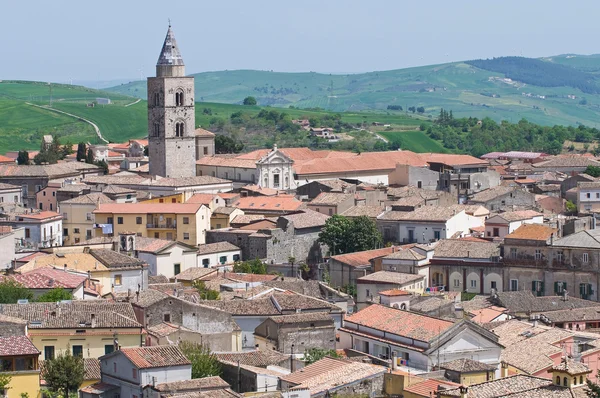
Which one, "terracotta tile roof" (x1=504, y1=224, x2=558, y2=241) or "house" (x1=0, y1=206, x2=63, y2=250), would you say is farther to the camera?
"house" (x1=0, y1=206, x2=63, y2=250)

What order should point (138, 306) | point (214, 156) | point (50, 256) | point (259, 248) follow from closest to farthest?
1. point (138, 306)
2. point (50, 256)
3. point (259, 248)
4. point (214, 156)

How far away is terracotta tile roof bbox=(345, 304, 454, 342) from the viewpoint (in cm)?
3884

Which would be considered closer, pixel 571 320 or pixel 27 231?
pixel 571 320

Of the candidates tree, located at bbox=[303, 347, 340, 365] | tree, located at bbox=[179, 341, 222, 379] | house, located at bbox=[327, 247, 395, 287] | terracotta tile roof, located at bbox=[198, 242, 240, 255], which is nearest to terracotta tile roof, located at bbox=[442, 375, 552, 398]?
tree, located at bbox=[179, 341, 222, 379]

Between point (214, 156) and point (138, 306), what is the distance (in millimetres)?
48015

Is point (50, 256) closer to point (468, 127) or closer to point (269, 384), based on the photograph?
point (269, 384)

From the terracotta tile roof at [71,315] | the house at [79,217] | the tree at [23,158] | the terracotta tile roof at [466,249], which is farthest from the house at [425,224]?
the tree at [23,158]

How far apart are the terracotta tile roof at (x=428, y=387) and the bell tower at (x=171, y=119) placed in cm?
5154

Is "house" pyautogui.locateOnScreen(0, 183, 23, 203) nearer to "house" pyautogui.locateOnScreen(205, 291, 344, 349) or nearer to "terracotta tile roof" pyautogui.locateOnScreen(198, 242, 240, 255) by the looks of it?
"terracotta tile roof" pyautogui.locateOnScreen(198, 242, 240, 255)

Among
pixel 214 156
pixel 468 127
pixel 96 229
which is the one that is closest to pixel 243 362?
pixel 96 229

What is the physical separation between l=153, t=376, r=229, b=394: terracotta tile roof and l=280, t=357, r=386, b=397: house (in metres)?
1.71

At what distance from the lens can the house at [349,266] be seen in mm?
57469

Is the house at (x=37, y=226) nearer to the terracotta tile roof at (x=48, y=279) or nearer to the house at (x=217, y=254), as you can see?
the house at (x=217, y=254)

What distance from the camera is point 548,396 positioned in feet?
101
